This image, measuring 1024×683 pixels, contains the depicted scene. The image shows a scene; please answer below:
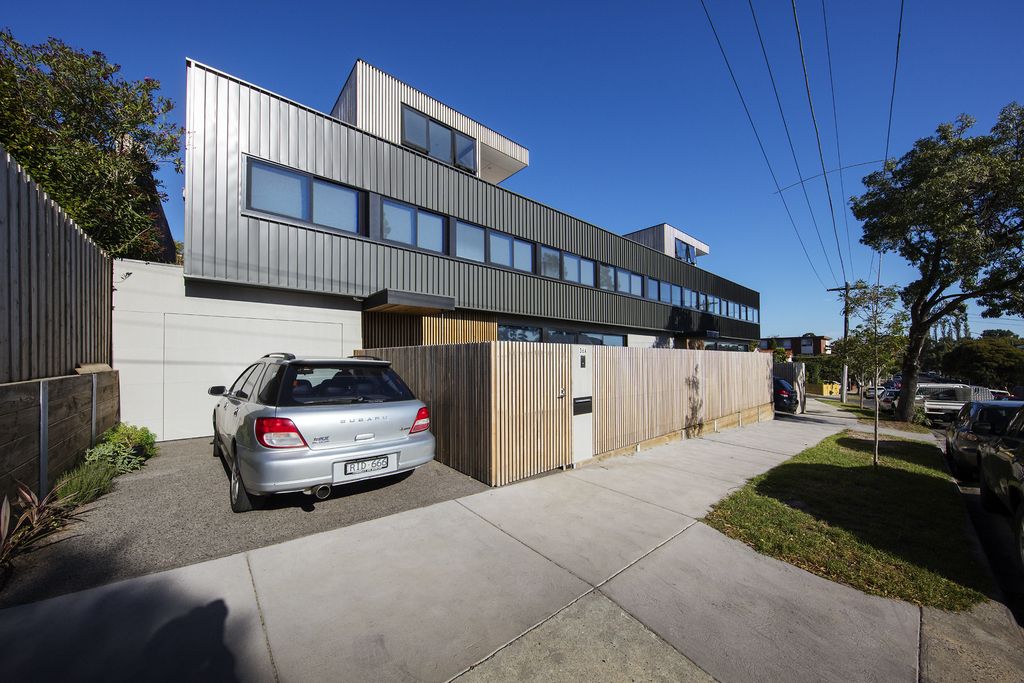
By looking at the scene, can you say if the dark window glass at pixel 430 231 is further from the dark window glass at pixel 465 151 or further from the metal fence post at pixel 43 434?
the metal fence post at pixel 43 434

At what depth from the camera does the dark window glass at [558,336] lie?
45.7ft

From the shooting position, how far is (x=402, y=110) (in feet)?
41.0

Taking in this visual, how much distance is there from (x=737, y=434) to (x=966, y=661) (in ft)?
29.7

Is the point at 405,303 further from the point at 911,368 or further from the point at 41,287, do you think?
the point at 911,368

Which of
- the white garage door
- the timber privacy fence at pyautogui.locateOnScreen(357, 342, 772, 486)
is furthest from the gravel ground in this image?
the white garage door

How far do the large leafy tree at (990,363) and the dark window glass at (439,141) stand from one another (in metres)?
52.3

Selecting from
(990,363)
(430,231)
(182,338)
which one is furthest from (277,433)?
(990,363)

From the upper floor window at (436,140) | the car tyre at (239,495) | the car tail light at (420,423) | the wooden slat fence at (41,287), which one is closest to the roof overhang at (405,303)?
the car tail light at (420,423)

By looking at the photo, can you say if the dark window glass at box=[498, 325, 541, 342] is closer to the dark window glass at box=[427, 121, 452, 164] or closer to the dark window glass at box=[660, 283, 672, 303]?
the dark window glass at box=[427, 121, 452, 164]

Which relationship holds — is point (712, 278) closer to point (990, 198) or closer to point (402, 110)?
point (990, 198)

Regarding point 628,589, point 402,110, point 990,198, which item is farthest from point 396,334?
point 990,198

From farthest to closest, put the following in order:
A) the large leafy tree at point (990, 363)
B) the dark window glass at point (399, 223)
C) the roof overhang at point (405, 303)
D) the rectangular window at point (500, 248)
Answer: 1. the large leafy tree at point (990, 363)
2. the rectangular window at point (500, 248)
3. the dark window glass at point (399, 223)
4. the roof overhang at point (405, 303)

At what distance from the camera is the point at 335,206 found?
29.1 feet

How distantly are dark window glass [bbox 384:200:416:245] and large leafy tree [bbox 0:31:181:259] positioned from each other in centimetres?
A: 451
